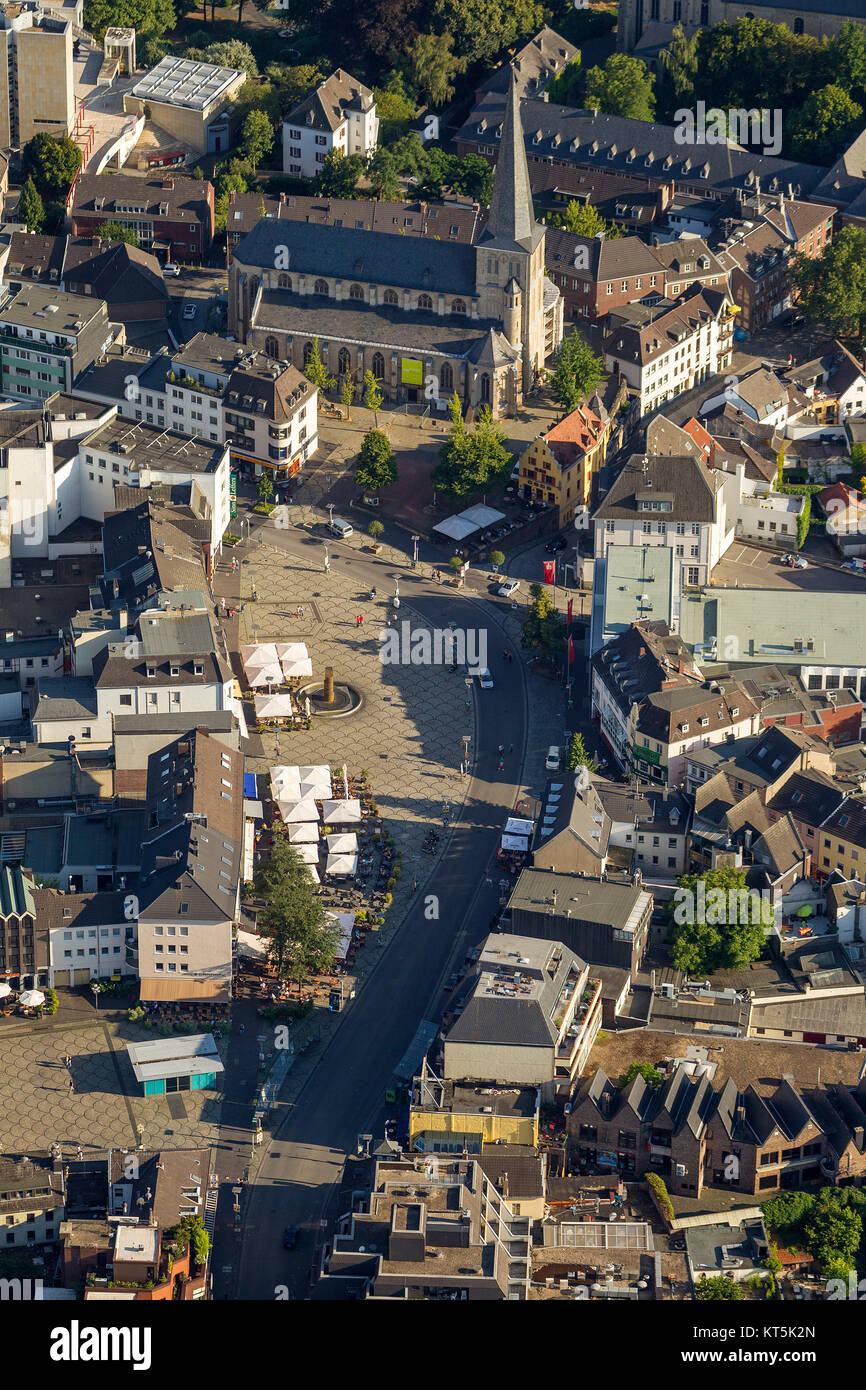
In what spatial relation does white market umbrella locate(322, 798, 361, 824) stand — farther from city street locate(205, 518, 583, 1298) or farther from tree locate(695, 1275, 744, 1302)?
tree locate(695, 1275, 744, 1302)

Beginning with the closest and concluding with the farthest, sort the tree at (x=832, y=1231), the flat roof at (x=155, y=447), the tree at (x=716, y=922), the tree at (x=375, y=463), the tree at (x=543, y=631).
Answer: the tree at (x=832, y=1231), the tree at (x=716, y=922), the tree at (x=543, y=631), the flat roof at (x=155, y=447), the tree at (x=375, y=463)

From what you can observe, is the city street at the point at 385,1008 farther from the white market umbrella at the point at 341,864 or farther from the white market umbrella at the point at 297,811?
the white market umbrella at the point at 297,811

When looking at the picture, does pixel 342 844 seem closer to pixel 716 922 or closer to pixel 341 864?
pixel 341 864

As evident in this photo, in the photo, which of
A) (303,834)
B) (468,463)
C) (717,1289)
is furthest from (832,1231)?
(468,463)

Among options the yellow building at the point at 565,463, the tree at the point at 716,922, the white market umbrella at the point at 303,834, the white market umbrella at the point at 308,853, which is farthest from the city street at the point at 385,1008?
the tree at the point at 716,922

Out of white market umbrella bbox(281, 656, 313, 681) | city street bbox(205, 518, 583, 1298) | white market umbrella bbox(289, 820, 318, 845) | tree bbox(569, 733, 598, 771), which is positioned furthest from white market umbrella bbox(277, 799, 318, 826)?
tree bbox(569, 733, 598, 771)
